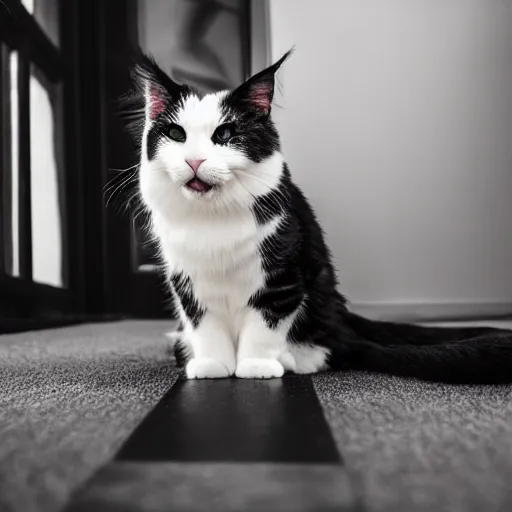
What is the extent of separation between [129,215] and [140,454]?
2.07 metres

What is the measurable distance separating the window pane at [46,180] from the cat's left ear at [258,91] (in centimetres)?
131

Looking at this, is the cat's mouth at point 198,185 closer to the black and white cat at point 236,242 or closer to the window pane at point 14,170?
the black and white cat at point 236,242

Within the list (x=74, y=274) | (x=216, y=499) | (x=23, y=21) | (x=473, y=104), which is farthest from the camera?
(x=74, y=274)

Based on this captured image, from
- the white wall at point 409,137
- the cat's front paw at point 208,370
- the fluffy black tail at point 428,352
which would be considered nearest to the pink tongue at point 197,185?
the cat's front paw at point 208,370

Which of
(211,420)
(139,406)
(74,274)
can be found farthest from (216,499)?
(74,274)

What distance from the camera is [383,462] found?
0.61 metres

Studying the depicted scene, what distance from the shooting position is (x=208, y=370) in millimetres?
1109

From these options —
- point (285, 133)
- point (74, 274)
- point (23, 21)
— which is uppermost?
point (23, 21)

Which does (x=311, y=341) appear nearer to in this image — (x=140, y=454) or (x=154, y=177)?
(x=154, y=177)

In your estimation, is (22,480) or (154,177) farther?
(154,177)

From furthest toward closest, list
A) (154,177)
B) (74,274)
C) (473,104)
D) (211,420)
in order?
1. (74,274)
2. (473,104)
3. (154,177)
4. (211,420)

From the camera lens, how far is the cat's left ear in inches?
45.2

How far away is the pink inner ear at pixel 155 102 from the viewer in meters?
1.18

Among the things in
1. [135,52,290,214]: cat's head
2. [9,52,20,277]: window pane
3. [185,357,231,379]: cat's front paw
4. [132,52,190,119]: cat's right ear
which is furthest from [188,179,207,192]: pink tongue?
[9,52,20,277]: window pane
